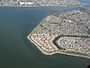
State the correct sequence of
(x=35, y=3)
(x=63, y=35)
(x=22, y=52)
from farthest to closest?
(x=35, y=3) < (x=63, y=35) < (x=22, y=52)

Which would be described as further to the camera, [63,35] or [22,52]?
[63,35]

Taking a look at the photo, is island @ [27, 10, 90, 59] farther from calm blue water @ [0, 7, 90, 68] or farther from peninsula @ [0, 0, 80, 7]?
peninsula @ [0, 0, 80, 7]

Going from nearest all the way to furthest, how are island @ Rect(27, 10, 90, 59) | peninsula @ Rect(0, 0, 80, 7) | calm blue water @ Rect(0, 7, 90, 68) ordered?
calm blue water @ Rect(0, 7, 90, 68)
island @ Rect(27, 10, 90, 59)
peninsula @ Rect(0, 0, 80, 7)

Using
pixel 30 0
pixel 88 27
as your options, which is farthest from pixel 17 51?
pixel 30 0

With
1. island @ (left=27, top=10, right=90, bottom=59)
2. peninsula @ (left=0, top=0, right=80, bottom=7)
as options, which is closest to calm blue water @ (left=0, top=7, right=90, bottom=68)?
island @ (left=27, top=10, right=90, bottom=59)

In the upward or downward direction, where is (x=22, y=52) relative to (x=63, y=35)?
upward

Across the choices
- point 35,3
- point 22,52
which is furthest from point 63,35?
point 35,3

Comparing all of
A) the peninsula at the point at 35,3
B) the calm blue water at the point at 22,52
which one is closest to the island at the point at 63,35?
the calm blue water at the point at 22,52

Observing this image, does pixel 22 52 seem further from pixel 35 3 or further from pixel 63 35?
pixel 35 3
